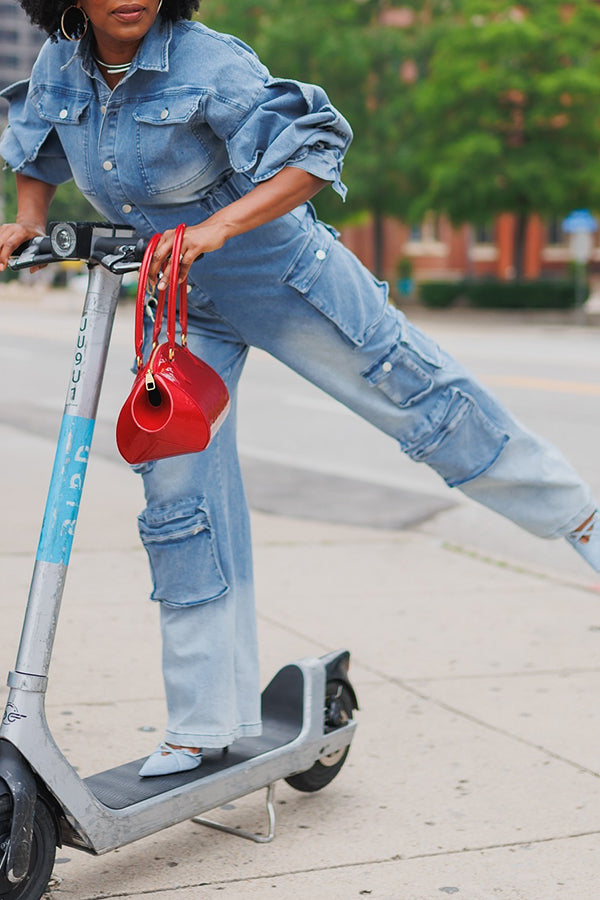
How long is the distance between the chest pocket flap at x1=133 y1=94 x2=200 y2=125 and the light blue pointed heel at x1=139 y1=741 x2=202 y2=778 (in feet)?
4.37

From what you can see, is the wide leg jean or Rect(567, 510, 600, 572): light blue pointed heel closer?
the wide leg jean

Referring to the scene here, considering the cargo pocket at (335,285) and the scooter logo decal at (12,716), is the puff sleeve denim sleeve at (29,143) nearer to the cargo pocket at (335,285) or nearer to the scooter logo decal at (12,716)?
the cargo pocket at (335,285)

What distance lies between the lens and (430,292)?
129 feet

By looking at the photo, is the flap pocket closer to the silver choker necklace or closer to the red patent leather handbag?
the red patent leather handbag

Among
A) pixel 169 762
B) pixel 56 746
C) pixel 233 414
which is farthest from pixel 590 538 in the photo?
pixel 56 746

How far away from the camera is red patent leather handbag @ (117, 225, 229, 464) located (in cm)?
246

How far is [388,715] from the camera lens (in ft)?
13.0

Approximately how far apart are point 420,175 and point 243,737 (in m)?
37.5

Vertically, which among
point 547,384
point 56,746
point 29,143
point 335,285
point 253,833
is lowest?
point 547,384

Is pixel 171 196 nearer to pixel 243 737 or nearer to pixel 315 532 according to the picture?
pixel 243 737

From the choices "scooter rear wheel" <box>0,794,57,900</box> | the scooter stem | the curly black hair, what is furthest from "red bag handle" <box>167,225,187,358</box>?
"scooter rear wheel" <box>0,794,57,900</box>

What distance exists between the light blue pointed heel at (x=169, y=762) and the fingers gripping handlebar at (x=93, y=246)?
1.07 m

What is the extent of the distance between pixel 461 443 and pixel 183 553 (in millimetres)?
691

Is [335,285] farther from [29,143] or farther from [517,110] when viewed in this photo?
[517,110]
